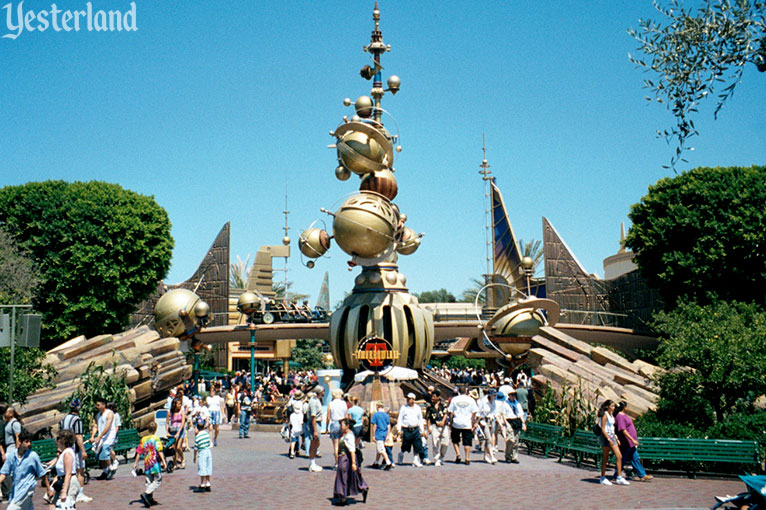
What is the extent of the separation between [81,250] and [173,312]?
16.0 feet

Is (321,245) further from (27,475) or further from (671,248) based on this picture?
(27,475)

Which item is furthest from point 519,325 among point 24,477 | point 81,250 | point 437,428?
point 24,477

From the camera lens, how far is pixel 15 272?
2778 cm

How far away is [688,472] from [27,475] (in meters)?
10.6

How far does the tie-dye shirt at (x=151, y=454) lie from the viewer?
35.7ft

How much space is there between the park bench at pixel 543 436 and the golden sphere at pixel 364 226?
9.04m

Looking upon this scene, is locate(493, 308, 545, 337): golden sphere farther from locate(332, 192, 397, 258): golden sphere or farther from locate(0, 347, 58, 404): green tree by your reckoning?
locate(0, 347, 58, 404): green tree

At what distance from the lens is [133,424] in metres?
17.4

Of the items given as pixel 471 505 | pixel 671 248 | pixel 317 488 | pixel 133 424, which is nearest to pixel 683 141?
pixel 471 505

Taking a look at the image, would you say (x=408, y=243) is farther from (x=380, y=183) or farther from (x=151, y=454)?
(x=151, y=454)

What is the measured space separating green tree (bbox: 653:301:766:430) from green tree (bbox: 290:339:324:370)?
→ 54.5m

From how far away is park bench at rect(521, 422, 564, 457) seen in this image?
1573 centimetres

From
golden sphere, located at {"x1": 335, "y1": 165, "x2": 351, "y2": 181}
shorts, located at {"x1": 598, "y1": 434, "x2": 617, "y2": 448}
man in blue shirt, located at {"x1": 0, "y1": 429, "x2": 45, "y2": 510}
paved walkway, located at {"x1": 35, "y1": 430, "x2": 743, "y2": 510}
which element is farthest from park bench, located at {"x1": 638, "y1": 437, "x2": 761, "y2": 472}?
golden sphere, located at {"x1": 335, "y1": 165, "x2": 351, "y2": 181}

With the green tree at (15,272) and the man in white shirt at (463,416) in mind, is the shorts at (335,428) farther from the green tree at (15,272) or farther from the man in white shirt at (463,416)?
the green tree at (15,272)
